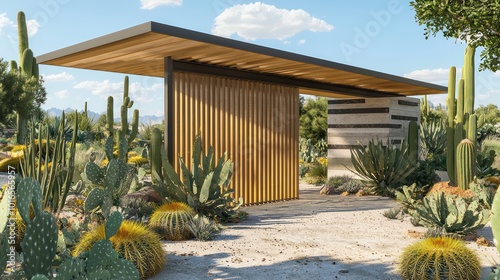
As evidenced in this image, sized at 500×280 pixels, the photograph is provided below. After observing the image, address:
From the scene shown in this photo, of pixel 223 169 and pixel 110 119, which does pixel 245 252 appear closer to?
pixel 223 169

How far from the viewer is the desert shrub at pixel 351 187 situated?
1266cm

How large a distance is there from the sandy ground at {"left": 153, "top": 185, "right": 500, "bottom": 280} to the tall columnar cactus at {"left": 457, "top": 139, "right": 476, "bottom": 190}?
204 centimetres

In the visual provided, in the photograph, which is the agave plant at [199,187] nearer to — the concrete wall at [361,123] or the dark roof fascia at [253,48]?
the dark roof fascia at [253,48]

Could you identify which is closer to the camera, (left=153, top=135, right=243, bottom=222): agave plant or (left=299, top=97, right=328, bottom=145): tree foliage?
(left=153, top=135, right=243, bottom=222): agave plant

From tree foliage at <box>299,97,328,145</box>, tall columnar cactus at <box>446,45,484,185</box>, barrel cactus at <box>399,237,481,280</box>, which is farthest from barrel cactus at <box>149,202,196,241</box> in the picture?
tree foliage at <box>299,97,328,145</box>

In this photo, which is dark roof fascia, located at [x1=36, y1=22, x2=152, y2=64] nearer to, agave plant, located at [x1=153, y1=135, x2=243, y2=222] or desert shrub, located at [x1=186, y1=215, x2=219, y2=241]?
agave plant, located at [x1=153, y1=135, x2=243, y2=222]

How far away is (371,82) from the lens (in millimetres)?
12242

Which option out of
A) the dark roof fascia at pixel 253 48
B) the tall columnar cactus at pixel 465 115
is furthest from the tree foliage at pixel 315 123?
the dark roof fascia at pixel 253 48

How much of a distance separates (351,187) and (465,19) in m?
4.58


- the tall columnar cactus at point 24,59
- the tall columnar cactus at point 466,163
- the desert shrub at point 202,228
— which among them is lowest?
the desert shrub at point 202,228

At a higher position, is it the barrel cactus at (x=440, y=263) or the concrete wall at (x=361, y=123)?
the concrete wall at (x=361, y=123)

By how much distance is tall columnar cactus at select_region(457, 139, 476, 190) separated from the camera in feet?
32.3

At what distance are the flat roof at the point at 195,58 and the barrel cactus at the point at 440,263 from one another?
4.07 metres

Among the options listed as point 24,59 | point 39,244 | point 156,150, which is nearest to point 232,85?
point 156,150
